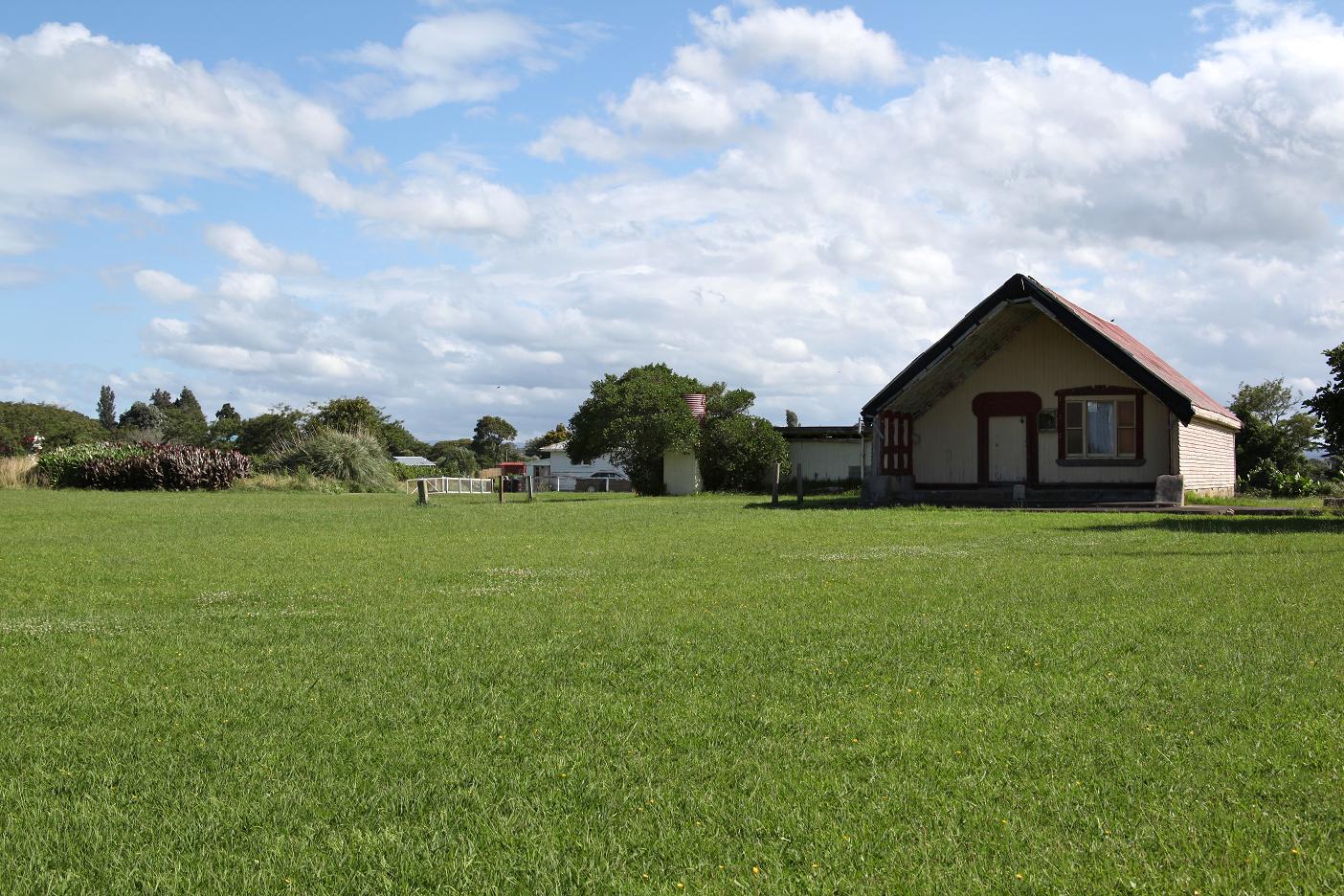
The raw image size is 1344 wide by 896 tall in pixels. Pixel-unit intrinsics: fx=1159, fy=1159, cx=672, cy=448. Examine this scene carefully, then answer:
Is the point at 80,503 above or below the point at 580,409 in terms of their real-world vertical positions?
below

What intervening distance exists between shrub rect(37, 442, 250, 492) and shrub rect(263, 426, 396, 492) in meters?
3.67

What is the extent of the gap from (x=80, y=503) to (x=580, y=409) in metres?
19.6

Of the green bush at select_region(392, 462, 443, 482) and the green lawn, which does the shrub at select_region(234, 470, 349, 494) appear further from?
the green lawn

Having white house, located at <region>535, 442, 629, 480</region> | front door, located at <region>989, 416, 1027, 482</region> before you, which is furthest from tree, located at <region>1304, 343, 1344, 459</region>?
white house, located at <region>535, 442, 629, 480</region>

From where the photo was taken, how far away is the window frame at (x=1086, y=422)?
89.9ft

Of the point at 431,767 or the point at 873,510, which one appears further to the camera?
the point at 873,510

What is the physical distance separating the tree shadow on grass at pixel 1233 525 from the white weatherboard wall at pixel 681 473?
19635mm

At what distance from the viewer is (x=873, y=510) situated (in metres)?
25.4

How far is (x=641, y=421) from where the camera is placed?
40188mm

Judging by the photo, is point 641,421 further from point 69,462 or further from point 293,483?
point 69,462

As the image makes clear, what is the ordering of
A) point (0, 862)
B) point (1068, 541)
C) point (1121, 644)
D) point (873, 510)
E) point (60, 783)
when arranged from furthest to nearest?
1. point (873, 510)
2. point (1068, 541)
3. point (1121, 644)
4. point (60, 783)
5. point (0, 862)

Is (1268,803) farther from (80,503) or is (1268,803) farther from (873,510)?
(80,503)

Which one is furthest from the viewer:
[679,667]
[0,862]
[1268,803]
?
[679,667]

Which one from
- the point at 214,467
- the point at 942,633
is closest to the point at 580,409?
the point at 214,467
